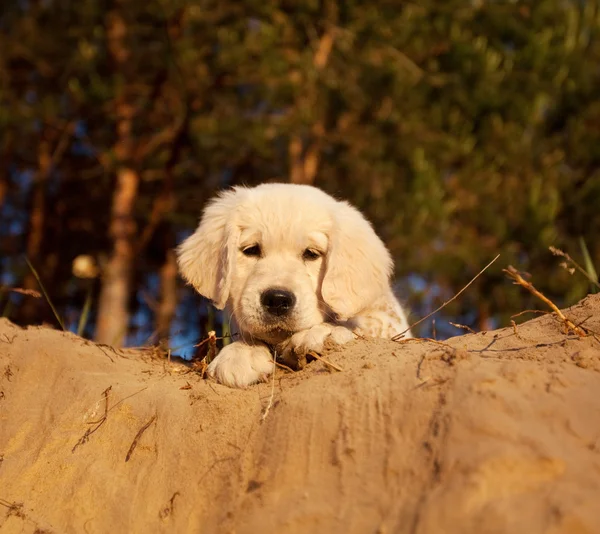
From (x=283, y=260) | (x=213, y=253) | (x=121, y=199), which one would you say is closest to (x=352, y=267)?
(x=283, y=260)

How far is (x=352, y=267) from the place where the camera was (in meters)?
4.17

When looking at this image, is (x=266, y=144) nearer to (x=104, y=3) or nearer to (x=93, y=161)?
(x=104, y=3)

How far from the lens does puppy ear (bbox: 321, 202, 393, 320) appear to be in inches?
159

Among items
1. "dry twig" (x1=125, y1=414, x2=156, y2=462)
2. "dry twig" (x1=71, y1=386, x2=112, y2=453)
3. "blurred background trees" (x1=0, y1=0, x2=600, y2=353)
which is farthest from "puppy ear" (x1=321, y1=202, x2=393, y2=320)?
"blurred background trees" (x1=0, y1=0, x2=600, y2=353)

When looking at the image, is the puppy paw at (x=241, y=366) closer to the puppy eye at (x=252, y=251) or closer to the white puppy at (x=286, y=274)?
the white puppy at (x=286, y=274)

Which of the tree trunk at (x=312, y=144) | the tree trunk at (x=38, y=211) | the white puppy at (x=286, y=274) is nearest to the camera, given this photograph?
the white puppy at (x=286, y=274)

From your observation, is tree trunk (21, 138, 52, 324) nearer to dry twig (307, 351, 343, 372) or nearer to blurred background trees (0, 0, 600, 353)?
blurred background trees (0, 0, 600, 353)

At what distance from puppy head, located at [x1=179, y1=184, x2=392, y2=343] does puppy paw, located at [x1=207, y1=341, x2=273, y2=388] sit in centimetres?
17

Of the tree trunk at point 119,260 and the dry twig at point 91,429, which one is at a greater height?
the tree trunk at point 119,260

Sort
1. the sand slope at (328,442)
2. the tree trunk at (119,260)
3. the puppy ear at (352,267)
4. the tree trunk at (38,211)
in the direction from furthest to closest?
the tree trunk at (38,211) < the tree trunk at (119,260) < the puppy ear at (352,267) < the sand slope at (328,442)

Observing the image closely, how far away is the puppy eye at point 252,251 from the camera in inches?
169

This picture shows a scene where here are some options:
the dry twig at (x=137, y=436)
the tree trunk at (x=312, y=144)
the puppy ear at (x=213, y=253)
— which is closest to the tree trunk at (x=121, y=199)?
the tree trunk at (x=312, y=144)

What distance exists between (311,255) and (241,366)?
3.20ft

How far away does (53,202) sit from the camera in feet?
55.5
